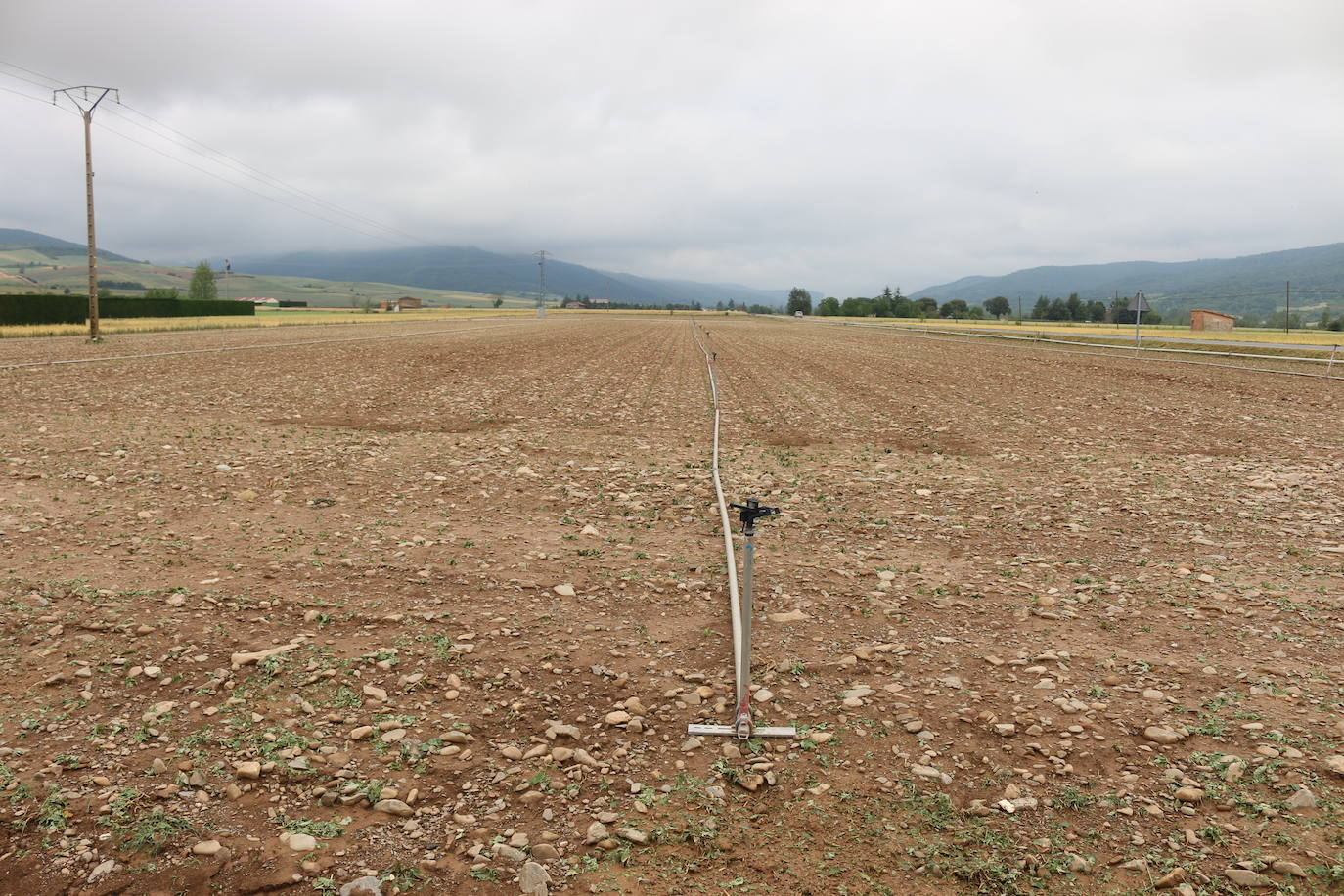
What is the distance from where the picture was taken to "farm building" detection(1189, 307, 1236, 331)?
77.0m

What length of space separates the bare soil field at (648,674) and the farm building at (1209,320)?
262 feet

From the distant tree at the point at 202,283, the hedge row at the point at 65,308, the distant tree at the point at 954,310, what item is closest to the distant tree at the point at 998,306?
the distant tree at the point at 954,310

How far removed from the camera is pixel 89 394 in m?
17.4

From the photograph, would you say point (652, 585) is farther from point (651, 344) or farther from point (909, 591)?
point (651, 344)

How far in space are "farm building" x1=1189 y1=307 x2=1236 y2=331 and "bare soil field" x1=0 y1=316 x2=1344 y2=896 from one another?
262 feet

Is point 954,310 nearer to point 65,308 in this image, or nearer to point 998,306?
point 998,306

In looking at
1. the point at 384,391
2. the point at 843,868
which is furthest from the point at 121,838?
the point at 384,391

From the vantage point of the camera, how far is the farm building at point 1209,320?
3031 inches

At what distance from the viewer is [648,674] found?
17.9ft

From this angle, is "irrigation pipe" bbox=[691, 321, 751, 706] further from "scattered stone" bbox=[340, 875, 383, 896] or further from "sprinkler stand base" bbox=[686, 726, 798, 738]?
"scattered stone" bbox=[340, 875, 383, 896]

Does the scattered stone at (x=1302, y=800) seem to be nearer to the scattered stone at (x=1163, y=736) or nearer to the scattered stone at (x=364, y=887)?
the scattered stone at (x=1163, y=736)

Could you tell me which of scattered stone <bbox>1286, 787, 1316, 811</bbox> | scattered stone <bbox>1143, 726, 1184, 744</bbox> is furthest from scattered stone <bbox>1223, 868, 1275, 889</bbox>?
scattered stone <bbox>1143, 726, 1184, 744</bbox>

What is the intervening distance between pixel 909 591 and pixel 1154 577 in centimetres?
253

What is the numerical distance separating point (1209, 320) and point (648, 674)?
96237 mm
